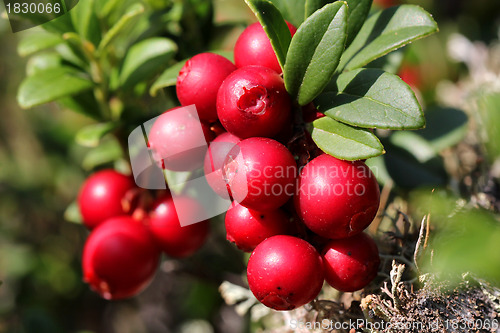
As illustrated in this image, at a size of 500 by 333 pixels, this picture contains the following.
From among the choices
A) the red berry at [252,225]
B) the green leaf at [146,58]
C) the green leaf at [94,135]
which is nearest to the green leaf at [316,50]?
the red berry at [252,225]

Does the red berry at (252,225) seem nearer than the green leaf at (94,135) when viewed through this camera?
Yes

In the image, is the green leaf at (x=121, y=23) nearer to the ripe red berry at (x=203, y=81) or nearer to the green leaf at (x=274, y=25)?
the ripe red berry at (x=203, y=81)

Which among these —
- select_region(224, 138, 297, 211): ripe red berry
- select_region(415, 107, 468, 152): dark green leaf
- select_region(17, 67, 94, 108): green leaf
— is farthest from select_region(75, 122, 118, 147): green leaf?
select_region(415, 107, 468, 152): dark green leaf

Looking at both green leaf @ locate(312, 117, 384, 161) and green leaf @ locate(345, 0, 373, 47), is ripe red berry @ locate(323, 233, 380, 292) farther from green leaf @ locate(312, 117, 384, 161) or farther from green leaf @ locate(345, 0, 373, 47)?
green leaf @ locate(345, 0, 373, 47)

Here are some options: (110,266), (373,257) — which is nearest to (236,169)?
(373,257)

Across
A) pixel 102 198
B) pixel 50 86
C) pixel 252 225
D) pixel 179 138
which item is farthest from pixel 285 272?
pixel 50 86

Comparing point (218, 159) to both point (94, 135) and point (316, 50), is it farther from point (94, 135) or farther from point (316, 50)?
point (94, 135)

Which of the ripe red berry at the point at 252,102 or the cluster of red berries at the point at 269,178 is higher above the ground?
the ripe red berry at the point at 252,102
